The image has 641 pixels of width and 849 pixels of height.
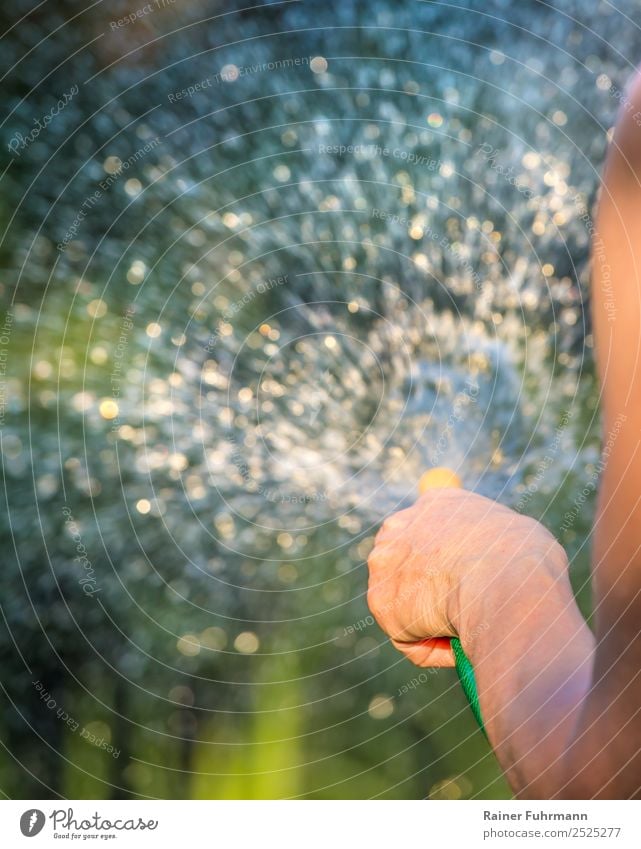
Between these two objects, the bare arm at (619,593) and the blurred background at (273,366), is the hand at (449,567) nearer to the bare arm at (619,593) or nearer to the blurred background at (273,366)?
the bare arm at (619,593)

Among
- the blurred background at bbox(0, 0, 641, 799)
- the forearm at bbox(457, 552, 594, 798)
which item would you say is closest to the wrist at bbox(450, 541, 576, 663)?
the forearm at bbox(457, 552, 594, 798)

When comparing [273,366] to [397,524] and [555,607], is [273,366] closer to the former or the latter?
[397,524]

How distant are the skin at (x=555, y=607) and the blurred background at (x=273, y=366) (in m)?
0.45

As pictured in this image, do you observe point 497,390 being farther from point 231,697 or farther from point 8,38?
point 8,38

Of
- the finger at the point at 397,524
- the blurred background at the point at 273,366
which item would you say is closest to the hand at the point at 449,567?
the finger at the point at 397,524

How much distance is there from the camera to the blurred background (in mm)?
810

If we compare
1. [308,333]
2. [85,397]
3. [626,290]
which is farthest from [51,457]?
[626,290]

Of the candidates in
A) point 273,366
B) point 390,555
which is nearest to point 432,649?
point 390,555

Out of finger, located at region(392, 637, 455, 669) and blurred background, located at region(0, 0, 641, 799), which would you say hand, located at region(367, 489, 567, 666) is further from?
blurred background, located at region(0, 0, 641, 799)

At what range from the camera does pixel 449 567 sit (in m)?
0.37

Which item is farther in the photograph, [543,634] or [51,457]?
[51,457]

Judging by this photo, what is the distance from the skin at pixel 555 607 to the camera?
29 centimetres

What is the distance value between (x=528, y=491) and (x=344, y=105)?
0.48 meters

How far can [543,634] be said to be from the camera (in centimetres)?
32
